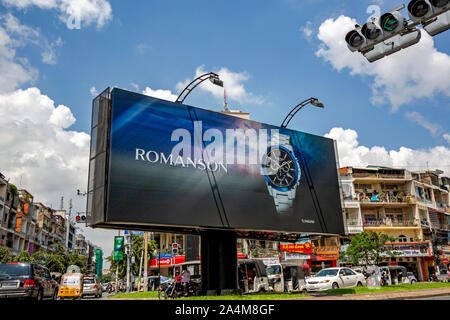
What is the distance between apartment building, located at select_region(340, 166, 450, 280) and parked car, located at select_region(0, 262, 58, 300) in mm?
39655

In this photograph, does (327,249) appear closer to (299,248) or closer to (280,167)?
(299,248)

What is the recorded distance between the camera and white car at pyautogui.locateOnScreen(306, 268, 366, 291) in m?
21.8

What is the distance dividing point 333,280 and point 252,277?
Result: 4.52m

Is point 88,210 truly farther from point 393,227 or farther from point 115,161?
point 393,227

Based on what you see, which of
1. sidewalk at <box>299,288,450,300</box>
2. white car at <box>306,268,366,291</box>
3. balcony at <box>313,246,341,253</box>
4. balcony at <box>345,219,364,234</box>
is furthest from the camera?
balcony at <box>345,219,364,234</box>

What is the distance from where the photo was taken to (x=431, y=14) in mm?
6738

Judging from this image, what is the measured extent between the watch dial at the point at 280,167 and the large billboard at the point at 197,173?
0.17ft

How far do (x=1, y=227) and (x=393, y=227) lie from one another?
48843mm

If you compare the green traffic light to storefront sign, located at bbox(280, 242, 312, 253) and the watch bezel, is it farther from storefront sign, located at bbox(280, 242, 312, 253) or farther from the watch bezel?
storefront sign, located at bbox(280, 242, 312, 253)

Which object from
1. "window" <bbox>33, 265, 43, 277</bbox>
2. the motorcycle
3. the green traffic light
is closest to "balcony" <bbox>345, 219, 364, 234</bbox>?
the motorcycle

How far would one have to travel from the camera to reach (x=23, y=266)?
49.1 ft

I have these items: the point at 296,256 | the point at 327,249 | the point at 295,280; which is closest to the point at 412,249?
the point at 327,249

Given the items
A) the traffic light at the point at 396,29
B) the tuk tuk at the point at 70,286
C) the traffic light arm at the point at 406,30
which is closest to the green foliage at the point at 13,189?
the tuk tuk at the point at 70,286
